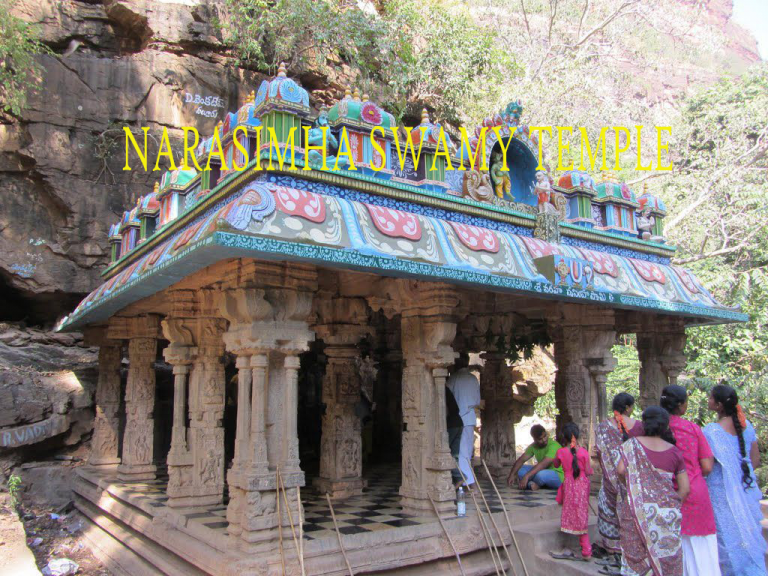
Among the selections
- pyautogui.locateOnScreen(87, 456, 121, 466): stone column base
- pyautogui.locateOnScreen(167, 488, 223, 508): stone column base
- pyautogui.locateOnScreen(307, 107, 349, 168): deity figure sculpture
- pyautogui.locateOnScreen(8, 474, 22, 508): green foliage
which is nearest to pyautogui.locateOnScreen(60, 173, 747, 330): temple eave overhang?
pyautogui.locateOnScreen(307, 107, 349, 168): deity figure sculpture

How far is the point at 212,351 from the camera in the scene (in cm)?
704

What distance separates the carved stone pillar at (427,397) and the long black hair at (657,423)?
2.41m

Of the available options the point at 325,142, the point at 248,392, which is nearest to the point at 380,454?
the point at 248,392

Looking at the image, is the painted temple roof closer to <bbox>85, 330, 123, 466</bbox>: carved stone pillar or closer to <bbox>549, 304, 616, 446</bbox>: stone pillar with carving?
<bbox>549, 304, 616, 446</bbox>: stone pillar with carving

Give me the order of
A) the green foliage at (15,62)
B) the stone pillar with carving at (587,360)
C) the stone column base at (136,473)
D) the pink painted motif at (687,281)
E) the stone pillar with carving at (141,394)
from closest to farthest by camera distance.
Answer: the stone pillar with carving at (587,360) → the pink painted motif at (687,281) → the stone column base at (136,473) → the stone pillar with carving at (141,394) → the green foliage at (15,62)

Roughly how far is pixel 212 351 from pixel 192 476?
1.47 meters

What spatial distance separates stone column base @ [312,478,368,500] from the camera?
7277 millimetres

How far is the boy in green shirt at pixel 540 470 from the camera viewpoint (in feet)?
24.7

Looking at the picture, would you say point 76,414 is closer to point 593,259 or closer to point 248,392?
point 248,392

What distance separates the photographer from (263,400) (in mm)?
5234

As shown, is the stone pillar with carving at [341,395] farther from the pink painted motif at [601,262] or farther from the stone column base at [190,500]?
the pink painted motif at [601,262]

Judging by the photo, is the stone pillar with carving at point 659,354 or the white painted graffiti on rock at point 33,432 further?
the white painted graffiti on rock at point 33,432

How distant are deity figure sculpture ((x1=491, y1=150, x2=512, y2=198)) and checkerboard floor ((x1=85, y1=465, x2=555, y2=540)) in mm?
3572

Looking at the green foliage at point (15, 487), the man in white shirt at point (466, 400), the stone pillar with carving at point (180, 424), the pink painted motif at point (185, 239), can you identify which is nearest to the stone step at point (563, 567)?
the man in white shirt at point (466, 400)
